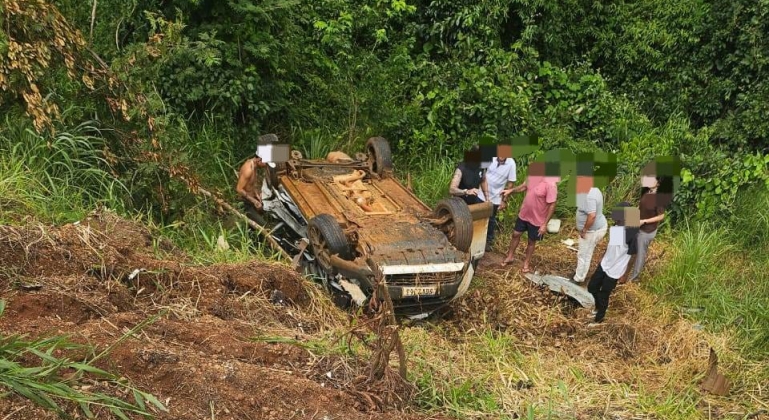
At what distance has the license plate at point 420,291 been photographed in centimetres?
486

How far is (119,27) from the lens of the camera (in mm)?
7375

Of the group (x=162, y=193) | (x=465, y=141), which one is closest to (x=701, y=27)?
(x=465, y=141)

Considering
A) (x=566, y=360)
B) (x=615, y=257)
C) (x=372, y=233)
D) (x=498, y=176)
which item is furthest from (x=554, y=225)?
(x=372, y=233)

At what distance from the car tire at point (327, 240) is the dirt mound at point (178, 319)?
0.32 metres

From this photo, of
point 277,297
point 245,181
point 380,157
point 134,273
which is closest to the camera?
point 134,273

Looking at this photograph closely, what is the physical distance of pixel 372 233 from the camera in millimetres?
5430

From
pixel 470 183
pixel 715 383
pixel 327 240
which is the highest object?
pixel 470 183

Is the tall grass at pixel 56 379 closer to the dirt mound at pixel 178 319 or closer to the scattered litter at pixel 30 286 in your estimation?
the dirt mound at pixel 178 319

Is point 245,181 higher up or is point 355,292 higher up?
point 245,181

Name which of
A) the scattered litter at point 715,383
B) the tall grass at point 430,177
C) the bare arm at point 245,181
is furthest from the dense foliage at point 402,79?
the scattered litter at point 715,383

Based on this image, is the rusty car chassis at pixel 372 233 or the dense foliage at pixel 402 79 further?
the dense foliage at pixel 402 79

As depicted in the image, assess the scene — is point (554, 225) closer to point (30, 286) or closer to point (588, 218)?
point (588, 218)

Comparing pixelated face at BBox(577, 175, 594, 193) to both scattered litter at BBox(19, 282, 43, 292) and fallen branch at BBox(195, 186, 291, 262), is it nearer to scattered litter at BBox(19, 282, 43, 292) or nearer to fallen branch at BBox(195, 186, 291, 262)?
fallen branch at BBox(195, 186, 291, 262)

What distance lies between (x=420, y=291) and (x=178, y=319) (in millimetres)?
1841
